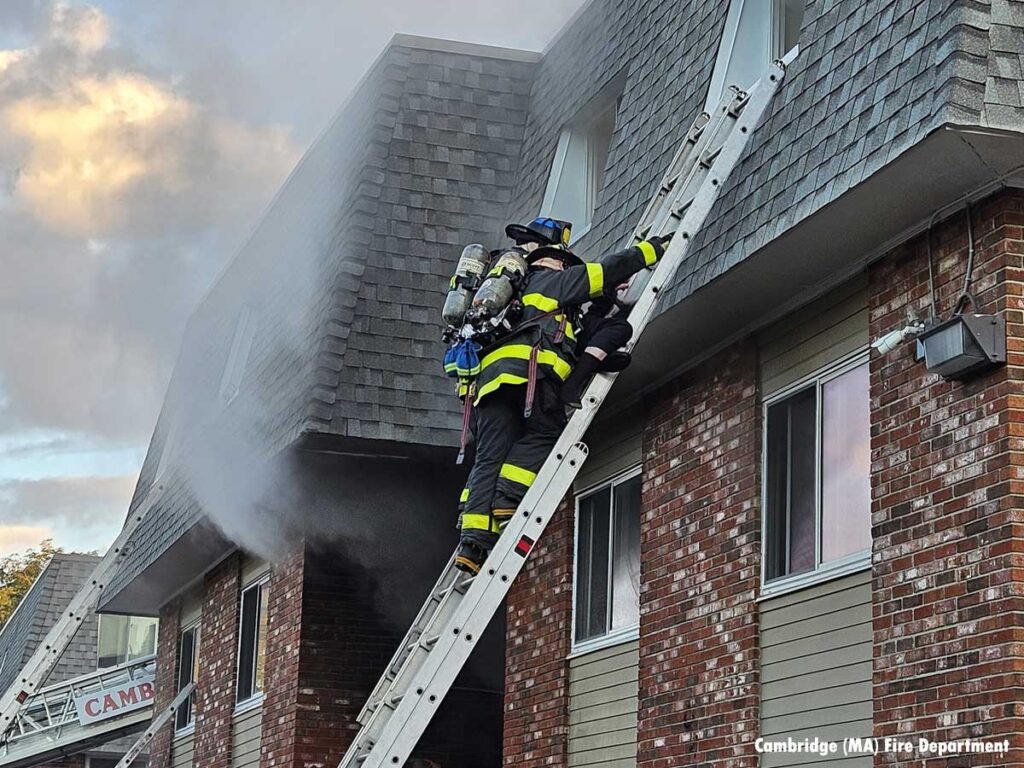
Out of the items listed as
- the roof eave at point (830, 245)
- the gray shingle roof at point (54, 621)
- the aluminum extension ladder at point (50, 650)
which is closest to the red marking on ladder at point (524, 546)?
the roof eave at point (830, 245)

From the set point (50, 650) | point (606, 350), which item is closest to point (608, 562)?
point (606, 350)

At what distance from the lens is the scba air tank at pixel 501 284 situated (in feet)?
27.1

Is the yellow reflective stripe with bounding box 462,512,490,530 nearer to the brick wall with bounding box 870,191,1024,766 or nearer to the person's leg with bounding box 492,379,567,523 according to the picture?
the person's leg with bounding box 492,379,567,523

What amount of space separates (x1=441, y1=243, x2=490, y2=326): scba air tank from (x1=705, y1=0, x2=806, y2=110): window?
2123 mm

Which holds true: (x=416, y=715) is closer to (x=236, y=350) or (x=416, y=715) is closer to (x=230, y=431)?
(x=230, y=431)

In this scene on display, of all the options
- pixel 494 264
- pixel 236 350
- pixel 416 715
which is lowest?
pixel 416 715

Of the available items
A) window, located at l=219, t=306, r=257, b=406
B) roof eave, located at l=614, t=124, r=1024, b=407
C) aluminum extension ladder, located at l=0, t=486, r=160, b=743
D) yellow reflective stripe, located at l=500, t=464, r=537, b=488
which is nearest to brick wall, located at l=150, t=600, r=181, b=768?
window, located at l=219, t=306, r=257, b=406

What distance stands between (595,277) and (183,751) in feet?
39.2

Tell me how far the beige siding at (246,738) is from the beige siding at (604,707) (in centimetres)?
469

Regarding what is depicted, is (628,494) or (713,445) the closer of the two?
(713,445)

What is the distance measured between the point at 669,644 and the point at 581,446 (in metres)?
2.25

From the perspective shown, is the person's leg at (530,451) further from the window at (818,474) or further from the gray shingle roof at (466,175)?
the window at (818,474)

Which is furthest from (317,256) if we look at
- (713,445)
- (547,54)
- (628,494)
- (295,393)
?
(713,445)

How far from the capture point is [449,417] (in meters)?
12.3
